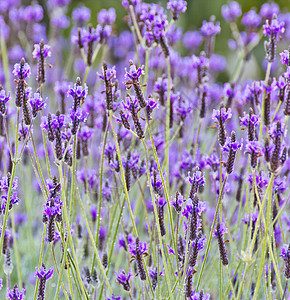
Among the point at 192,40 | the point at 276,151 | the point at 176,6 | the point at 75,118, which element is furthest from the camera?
the point at 192,40

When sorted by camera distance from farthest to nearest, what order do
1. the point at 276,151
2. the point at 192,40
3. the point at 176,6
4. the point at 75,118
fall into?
the point at 192,40
the point at 176,6
the point at 75,118
the point at 276,151

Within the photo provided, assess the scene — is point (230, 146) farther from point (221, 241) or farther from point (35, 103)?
point (35, 103)

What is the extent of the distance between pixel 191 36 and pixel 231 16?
0.54m

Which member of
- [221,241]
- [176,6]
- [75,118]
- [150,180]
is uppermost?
[176,6]

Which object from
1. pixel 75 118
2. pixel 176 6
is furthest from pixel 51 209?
pixel 176 6

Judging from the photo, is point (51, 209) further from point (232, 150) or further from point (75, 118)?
point (232, 150)

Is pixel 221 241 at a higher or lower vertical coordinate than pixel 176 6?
lower

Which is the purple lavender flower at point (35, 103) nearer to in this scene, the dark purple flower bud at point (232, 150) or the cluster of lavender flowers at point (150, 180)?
the cluster of lavender flowers at point (150, 180)

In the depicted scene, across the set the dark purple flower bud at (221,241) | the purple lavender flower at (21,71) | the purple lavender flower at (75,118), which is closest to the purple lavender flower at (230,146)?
the dark purple flower bud at (221,241)

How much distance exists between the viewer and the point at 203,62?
51.8 inches

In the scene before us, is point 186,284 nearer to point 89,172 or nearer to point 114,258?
point 89,172

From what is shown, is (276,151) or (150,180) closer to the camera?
(276,151)

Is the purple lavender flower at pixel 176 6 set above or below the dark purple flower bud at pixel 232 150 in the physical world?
above

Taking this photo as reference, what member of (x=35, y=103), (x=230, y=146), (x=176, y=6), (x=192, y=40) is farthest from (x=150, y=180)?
(x=192, y=40)
